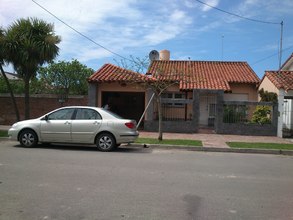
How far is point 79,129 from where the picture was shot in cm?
1212

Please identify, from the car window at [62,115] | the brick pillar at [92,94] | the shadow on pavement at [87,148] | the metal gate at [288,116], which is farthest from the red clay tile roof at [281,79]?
the car window at [62,115]

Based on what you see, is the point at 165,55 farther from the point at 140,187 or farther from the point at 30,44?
the point at 140,187

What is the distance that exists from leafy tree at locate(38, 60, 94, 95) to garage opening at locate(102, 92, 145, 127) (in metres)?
18.2

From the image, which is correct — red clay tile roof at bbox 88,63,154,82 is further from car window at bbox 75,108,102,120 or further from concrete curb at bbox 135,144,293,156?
car window at bbox 75,108,102,120

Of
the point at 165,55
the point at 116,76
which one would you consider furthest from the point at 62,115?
the point at 165,55

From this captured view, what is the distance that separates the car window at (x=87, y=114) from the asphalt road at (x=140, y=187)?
1525mm

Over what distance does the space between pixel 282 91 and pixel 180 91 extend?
599 cm

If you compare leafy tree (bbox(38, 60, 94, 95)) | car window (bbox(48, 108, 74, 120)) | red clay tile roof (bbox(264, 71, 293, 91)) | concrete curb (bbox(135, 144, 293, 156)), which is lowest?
concrete curb (bbox(135, 144, 293, 156))

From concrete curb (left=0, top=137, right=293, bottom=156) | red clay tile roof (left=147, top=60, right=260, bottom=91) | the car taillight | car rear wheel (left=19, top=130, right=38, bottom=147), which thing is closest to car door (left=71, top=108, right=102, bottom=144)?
the car taillight

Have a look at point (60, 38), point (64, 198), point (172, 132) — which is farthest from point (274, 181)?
point (60, 38)

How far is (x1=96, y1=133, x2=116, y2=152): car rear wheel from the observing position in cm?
1202

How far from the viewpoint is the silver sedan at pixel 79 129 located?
12016mm

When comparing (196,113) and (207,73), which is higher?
(207,73)

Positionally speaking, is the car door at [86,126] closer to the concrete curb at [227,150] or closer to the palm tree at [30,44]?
the concrete curb at [227,150]
